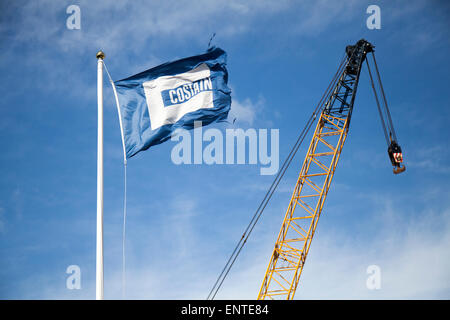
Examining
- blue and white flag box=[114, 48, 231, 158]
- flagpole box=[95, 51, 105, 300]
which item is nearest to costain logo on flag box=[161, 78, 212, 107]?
blue and white flag box=[114, 48, 231, 158]

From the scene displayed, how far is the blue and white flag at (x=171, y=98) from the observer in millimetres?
21594

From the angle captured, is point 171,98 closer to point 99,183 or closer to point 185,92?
point 185,92

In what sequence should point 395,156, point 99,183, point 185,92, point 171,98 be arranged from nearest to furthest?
point 99,183
point 171,98
point 185,92
point 395,156

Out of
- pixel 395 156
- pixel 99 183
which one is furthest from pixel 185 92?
pixel 395 156

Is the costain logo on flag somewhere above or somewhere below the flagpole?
above

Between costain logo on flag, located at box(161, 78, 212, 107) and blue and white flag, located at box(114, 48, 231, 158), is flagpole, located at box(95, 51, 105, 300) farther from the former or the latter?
costain logo on flag, located at box(161, 78, 212, 107)

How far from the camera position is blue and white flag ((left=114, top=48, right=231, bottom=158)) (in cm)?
2159

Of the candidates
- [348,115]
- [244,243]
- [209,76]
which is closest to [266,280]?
[244,243]

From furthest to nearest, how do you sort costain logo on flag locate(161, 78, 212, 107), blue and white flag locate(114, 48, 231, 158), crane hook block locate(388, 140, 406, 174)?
crane hook block locate(388, 140, 406, 174), costain logo on flag locate(161, 78, 212, 107), blue and white flag locate(114, 48, 231, 158)

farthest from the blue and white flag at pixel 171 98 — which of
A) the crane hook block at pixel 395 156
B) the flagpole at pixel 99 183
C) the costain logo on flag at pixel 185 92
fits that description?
the crane hook block at pixel 395 156

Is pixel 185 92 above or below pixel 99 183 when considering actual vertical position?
above

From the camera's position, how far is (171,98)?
883 inches
